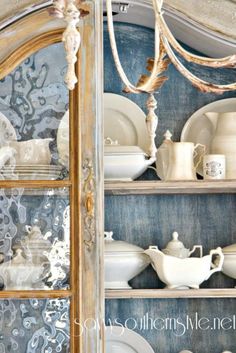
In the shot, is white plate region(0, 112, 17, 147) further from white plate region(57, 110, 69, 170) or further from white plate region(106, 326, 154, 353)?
white plate region(106, 326, 154, 353)

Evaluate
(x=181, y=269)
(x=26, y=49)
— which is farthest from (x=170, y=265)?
(x=26, y=49)

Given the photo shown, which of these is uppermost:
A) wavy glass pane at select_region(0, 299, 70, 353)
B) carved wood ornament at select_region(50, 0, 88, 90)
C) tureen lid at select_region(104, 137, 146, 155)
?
carved wood ornament at select_region(50, 0, 88, 90)

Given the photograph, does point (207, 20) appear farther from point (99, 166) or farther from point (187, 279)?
point (187, 279)

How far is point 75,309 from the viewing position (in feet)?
7.75

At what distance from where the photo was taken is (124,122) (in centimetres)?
275

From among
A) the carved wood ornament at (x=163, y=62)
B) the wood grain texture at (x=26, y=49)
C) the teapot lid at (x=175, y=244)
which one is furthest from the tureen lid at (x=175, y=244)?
the carved wood ornament at (x=163, y=62)

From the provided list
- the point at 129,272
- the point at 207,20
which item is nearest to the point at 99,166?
the point at 129,272

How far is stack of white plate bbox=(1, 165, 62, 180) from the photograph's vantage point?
239 cm

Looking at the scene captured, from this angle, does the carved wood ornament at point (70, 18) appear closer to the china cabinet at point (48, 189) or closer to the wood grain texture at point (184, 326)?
the china cabinet at point (48, 189)

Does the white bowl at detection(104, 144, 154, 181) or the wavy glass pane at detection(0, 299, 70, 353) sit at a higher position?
the white bowl at detection(104, 144, 154, 181)

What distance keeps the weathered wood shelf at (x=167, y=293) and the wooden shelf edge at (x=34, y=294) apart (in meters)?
0.19

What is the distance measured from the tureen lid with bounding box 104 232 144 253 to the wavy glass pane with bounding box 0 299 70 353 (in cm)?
29

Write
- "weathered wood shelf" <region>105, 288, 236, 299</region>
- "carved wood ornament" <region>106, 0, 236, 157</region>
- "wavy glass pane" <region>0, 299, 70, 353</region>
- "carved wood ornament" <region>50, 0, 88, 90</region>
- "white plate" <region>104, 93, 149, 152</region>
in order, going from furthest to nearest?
"white plate" <region>104, 93, 149, 152</region> → "weathered wood shelf" <region>105, 288, 236, 299</region> → "wavy glass pane" <region>0, 299, 70, 353</region> → "carved wood ornament" <region>106, 0, 236, 157</region> → "carved wood ornament" <region>50, 0, 88, 90</region>

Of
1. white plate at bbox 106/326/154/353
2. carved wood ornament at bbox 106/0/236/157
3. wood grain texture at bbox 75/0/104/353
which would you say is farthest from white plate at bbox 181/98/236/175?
carved wood ornament at bbox 106/0/236/157
